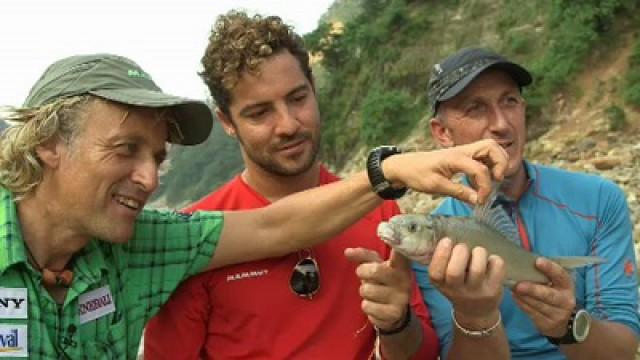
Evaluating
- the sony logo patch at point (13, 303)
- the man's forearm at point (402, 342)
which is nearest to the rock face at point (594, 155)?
the man's forearm at point (402, 342)

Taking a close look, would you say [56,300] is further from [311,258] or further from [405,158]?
[405,158]

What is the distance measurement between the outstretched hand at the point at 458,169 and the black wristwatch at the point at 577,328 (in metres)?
0.96

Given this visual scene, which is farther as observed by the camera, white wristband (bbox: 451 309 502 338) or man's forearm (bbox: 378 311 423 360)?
man's forearm (bbox: 378 311 423 360)

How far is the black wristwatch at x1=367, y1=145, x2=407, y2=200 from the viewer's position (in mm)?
3147

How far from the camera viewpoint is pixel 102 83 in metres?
2.97

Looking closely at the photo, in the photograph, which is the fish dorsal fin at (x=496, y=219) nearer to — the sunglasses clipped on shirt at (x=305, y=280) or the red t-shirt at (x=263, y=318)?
the red t-shirt at (x=263, y=318)

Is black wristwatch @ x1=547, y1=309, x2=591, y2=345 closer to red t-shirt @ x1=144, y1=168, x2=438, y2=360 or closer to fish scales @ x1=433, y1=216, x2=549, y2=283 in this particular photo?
fish scales @ x1=433, y1=216, x2=549, y2=283

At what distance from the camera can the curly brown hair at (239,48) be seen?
11.4ft

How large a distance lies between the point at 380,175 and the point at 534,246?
122 centimetres

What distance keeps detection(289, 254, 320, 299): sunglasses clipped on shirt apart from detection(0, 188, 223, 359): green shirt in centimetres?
40

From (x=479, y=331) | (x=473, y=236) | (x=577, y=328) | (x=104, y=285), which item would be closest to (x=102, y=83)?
(x=104, y=285)

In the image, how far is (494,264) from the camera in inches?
109

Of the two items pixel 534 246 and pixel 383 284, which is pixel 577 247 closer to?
pixel 534 246

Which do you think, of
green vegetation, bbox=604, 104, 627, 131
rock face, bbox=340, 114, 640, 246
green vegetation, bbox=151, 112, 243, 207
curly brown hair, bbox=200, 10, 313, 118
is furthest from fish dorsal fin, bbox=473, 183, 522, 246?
green vegetation, bbox=151, 112, 243, 207
